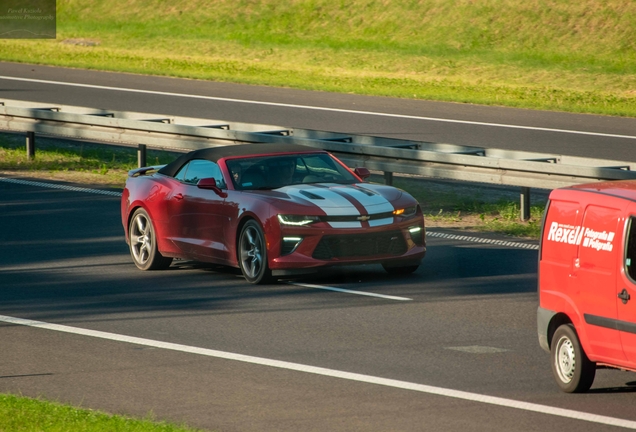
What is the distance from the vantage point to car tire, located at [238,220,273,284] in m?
12.4

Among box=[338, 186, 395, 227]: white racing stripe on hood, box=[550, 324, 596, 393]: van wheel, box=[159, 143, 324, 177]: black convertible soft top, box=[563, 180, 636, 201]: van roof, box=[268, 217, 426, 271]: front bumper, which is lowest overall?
box=[550, 324, 596, 393]: van wheel

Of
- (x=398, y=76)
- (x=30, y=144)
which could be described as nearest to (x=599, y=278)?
(x=30, y=144)

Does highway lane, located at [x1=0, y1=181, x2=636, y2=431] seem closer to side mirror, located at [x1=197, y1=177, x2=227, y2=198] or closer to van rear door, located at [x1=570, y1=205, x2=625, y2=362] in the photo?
van rear door, located at [x1=570, y1=205, x2=625, y2=362]

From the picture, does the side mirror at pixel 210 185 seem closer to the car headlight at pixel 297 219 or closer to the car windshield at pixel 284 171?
the car windshield at pixel 284 171

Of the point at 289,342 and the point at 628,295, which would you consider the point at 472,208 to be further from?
the point at 628,295

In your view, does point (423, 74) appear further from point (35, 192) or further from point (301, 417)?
point (301, 417)

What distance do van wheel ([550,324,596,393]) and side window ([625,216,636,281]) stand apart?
66 centimetres

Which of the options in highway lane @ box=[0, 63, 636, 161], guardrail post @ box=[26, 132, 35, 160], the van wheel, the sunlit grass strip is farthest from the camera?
the sunlit grass strip

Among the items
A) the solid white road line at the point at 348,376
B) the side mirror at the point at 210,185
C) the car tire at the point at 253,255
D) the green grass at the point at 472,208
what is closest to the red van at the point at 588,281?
the solid white road line at the point at 348,376

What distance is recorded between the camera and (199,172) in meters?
13.6

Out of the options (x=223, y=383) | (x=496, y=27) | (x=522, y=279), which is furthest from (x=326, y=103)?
(x=223, y=383)

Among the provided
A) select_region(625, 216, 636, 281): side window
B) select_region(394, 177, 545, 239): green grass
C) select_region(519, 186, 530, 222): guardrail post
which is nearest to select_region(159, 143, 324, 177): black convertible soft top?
select_region(394, 177, 545, 239): green grass

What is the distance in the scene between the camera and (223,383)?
867 centimetres

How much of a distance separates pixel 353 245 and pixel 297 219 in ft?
2.01
